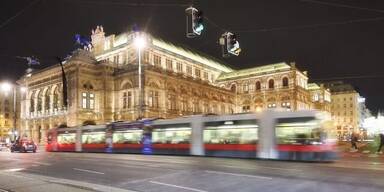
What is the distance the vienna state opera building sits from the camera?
73.8m

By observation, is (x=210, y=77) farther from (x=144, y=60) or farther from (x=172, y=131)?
(x=172, y=131)

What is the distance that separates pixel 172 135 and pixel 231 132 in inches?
234

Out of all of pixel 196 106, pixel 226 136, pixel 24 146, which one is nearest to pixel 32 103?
pixel 196 106

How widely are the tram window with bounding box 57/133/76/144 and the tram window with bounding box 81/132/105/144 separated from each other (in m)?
1.94

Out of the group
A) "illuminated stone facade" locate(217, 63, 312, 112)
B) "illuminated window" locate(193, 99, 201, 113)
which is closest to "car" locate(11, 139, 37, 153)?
"illuminated window" locate(193, 99, 201, 113)

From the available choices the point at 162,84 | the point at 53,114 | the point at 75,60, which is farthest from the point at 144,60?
the point at 53,114

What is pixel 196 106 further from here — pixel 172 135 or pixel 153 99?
pixel 172 135

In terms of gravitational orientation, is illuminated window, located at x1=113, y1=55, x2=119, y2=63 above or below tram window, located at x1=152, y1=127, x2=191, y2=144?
above

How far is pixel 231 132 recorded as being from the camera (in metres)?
29.0

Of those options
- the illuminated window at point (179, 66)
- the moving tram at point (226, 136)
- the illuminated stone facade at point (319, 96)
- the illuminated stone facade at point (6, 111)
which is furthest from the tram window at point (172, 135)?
the illuminated stone facade at point (6, 111)

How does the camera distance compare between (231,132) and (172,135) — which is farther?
(172,135)

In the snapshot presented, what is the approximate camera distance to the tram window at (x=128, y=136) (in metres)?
36.0

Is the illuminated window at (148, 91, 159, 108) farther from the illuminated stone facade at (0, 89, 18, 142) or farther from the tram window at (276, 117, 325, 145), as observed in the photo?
the illuminated stone facade at (0, 89, 18, 142)

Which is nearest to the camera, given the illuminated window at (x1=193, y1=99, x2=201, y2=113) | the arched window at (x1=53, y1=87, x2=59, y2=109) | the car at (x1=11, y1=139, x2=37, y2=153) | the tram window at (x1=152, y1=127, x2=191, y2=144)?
the tram window at (x1=152, y1=127, x2=191, y2=144)
